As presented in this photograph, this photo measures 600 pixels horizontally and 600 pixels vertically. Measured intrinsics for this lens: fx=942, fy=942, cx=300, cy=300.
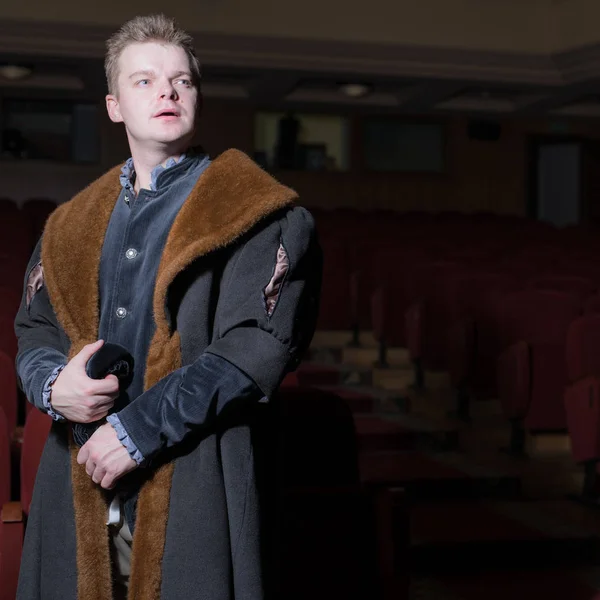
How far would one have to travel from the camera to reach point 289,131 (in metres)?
3.03

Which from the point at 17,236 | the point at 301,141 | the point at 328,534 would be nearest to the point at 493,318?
the point at 328,534

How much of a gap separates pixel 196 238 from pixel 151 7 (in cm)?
198

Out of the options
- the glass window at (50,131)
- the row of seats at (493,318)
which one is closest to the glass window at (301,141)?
the glass window at (50,131)

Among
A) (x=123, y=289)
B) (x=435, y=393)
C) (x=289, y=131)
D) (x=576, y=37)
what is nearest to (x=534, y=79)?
(x=576, y=37)

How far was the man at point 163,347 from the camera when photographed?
1.17 feet

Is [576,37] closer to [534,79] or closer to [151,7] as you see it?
[534,79]

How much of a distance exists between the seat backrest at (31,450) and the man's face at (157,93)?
0.25 meters

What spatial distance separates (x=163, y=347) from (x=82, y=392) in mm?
36

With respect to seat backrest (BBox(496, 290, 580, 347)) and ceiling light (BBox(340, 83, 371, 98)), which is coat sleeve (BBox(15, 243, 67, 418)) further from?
ceiling light (BBox(340, 83, 371, 98))

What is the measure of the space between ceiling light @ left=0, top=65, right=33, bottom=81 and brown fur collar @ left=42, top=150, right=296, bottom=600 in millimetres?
2177

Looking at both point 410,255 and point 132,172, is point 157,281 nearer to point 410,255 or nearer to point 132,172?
point 132,172

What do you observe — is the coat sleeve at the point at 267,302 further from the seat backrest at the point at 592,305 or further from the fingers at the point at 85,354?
the seat backrest at the point at 592,305

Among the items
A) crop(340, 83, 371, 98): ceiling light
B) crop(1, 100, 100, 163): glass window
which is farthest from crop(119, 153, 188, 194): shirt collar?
crop(1, 100, 100, 163): glass window

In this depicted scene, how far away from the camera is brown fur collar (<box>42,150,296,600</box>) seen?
0.36 meters
